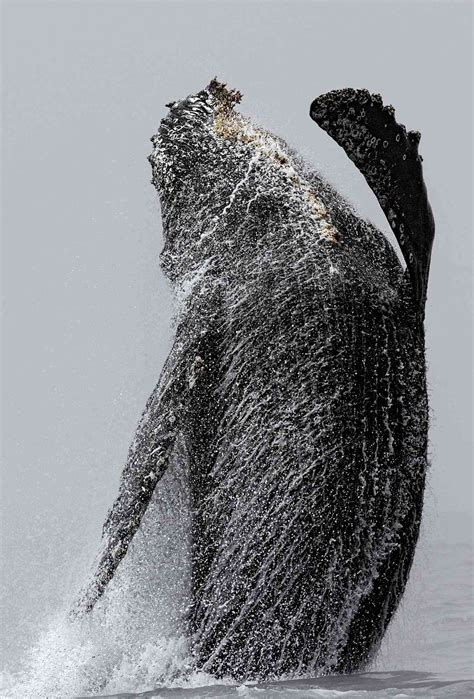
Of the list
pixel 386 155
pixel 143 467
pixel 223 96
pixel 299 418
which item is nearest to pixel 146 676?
pixel 143 467

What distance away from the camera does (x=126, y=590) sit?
6762 mm

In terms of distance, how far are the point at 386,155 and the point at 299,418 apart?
5.74 ft

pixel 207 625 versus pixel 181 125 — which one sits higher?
pixel 181 125

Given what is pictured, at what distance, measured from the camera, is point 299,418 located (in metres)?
6.36

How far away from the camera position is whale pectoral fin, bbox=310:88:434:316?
21.5 feet

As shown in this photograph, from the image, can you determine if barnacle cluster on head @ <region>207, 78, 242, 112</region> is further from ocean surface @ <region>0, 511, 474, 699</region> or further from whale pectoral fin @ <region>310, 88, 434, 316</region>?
ocean surface @ <region>0, 511, 474, 699</region>

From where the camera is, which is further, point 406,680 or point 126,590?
point 126,590

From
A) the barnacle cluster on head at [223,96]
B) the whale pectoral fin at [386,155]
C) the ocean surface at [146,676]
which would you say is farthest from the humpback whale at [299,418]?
the barnacle cluster on head at [223,96]

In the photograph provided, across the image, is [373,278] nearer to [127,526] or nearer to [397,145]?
[397,145]

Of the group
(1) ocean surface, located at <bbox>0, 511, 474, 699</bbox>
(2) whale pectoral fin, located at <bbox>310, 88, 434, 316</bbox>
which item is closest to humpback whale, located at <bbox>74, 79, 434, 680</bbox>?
(2) whale pectoral fin, located at <bbox>310, 88, 434, 316</bbox>

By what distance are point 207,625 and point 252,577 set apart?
442 mm

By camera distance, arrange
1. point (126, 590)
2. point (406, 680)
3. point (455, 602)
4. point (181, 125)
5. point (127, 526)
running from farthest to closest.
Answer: point (455, 602) → point (181, 125) → point (126, 590) → point (127, 526) → point (406, 680)

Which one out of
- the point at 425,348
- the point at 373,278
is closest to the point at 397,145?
the point at 373,278

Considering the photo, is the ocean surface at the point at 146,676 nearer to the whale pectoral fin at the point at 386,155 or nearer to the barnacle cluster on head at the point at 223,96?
the whale pectoral fin at the point at 386,155
